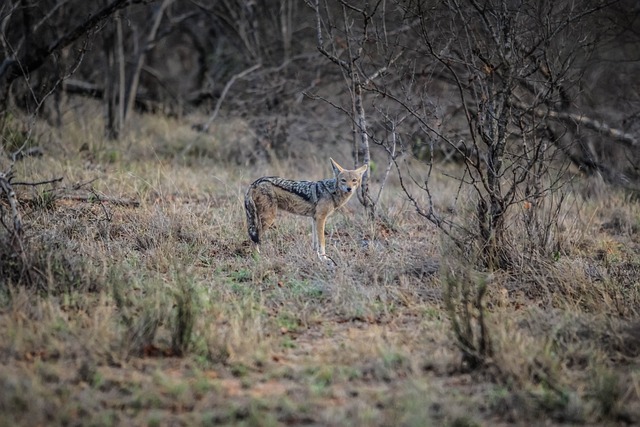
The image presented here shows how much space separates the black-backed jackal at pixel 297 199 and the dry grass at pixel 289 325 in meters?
0.27

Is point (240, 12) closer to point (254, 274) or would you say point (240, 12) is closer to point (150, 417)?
point (254, 274)

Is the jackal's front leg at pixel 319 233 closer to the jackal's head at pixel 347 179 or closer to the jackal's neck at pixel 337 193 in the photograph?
the jackal's neck at pixel 337 193

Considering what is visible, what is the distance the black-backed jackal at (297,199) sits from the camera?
8.30 meters

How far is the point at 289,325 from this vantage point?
20.4ft

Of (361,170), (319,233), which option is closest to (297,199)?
(319,233)

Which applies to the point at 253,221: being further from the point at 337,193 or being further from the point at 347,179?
the point at 347,179

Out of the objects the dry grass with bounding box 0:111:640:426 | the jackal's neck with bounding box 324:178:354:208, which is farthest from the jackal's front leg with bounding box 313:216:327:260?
the jackal's neck with bounding box 324:178:354:208

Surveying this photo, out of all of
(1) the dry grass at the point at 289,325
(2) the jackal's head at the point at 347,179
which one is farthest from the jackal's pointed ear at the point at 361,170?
(1) the dry grass at the point at 289,325

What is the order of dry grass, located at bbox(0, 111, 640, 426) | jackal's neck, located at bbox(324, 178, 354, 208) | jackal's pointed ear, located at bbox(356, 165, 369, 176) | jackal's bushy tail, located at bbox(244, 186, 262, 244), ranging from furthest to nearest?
jackal's pointed ear, located at bbox(356, 165, 369, 176)
jackal's neck, located at bbox(324, 178, 354, 208)
jackal's bushy tail, located at bbox(244, 186, 262, 244)
dry grass, located at bbox(0, 111, 640, 426)

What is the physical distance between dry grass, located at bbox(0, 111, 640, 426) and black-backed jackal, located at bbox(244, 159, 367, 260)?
0.90 ft

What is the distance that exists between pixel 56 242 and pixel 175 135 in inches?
298

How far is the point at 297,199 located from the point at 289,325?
2.58 m

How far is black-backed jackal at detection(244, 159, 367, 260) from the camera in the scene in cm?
830

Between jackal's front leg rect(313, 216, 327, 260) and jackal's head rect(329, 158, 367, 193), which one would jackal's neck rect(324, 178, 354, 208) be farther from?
jackal's front leg rect(313, 216, 327, 260)
